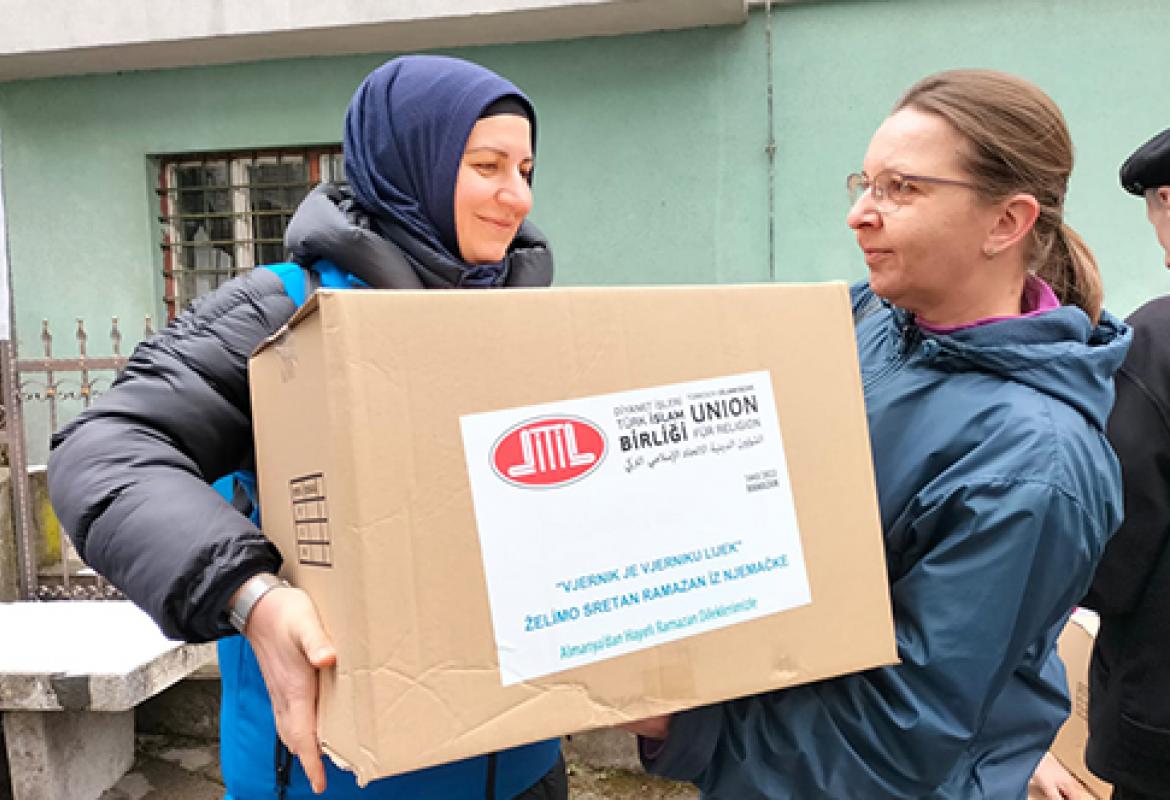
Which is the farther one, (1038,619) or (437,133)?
(437,133)

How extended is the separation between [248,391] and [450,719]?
526 mm

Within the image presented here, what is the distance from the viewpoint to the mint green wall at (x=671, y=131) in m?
4.63

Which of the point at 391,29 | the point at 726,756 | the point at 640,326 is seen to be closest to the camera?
the point at 640,326

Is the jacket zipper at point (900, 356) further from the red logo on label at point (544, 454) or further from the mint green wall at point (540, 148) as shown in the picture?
the mint green wall at point (540, 148)

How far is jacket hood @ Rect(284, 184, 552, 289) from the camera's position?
1103 mm

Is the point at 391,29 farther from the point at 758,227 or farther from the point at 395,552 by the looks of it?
the point at 395,552

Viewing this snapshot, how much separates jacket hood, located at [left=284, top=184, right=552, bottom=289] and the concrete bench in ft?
6.05

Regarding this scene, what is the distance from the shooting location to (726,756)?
938 millimetres

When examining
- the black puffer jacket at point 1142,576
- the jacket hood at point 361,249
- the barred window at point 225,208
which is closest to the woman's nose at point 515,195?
the jacket hood at point 361,249

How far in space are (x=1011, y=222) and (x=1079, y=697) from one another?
1.31 meters

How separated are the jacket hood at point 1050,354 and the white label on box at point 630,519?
335mm

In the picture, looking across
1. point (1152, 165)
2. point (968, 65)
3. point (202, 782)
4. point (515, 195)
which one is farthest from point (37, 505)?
point (968, 65)

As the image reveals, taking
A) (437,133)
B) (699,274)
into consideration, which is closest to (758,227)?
(699,274)

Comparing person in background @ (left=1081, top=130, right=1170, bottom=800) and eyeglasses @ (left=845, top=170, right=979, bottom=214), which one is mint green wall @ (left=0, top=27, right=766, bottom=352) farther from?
eyeglasses @ (left=845, top=170, right=979, bottom=214)
